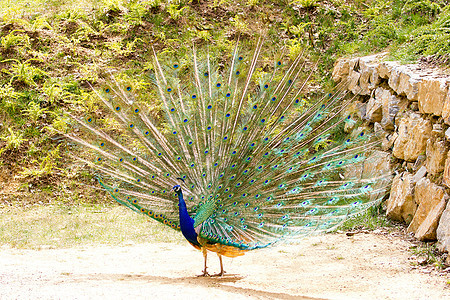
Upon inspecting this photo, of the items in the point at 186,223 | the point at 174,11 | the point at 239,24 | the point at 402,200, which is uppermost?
the point at 174,11

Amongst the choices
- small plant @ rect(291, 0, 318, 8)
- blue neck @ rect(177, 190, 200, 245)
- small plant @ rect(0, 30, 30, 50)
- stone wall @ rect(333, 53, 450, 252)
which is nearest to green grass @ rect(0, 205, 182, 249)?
blue neck @ rect(177, 190, 200, 245)

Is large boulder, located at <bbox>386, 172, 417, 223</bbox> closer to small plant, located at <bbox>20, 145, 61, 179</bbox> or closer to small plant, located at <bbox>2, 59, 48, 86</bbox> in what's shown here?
small plant, located at <bbox>20, 145, 61, 179</bbox>

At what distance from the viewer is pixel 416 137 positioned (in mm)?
6211

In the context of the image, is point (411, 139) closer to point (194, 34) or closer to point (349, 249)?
point (349, 249)

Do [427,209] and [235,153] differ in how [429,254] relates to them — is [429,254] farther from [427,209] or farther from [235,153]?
[235,153]

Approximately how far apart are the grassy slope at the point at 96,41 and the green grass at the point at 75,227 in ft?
1.00

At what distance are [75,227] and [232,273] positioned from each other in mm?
3599

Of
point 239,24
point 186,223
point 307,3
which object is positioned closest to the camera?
point 186,223

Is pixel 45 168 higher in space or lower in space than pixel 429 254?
higher

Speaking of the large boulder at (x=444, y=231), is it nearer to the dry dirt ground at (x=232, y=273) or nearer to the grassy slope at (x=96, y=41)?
the dry dirt ground at (x=232, y=273)

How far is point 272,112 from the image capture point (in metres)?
5.20

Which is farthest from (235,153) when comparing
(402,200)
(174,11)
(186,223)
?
(174,11)

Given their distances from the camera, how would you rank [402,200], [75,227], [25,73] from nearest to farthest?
[402,200]
[75,227]
[25,73]

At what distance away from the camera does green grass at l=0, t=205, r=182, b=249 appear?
23.1 ft
